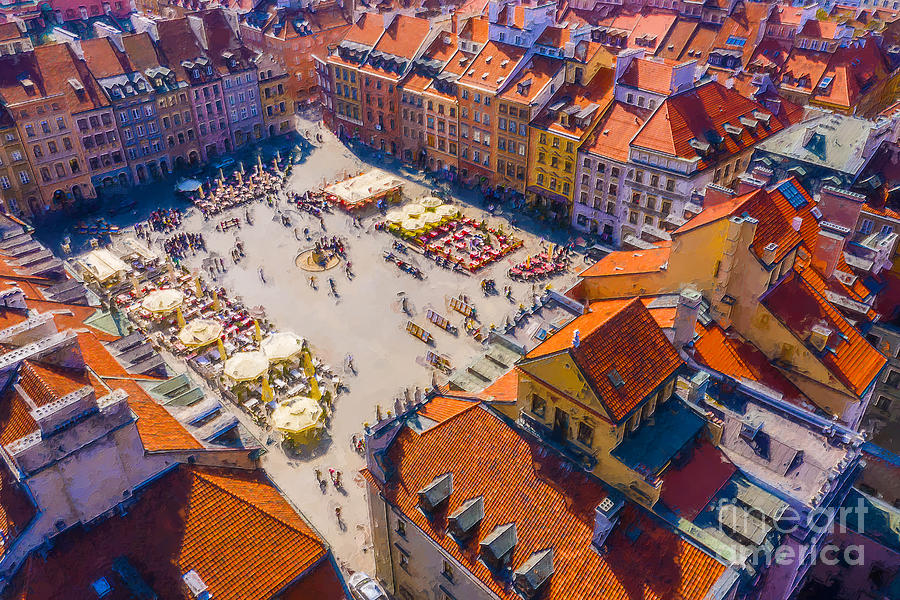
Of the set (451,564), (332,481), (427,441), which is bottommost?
(332,481)

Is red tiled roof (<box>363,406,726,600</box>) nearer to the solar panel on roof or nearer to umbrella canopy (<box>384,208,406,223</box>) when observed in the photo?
the solar panel on roof

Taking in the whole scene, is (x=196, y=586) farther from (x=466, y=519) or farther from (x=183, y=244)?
(x=183, y=244)

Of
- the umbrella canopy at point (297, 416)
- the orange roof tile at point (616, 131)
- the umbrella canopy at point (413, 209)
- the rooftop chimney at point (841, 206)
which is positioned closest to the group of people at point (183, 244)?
the umbrella canopy at point (413, 209)

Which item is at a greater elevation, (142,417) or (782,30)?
(782,30)

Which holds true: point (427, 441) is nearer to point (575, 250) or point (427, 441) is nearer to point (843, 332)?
point (843, 332)

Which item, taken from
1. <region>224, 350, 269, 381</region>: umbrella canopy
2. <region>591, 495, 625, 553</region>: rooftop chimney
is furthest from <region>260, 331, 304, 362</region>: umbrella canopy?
<region>591, 495, 625, 553</region>: rooftop chimney

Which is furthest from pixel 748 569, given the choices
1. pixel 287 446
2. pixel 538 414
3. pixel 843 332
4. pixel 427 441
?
pixel 287 446

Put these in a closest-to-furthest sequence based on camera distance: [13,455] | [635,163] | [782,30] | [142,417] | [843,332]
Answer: [13,455] → [142,417] → [843,332] → [635,163] → [782,30]
